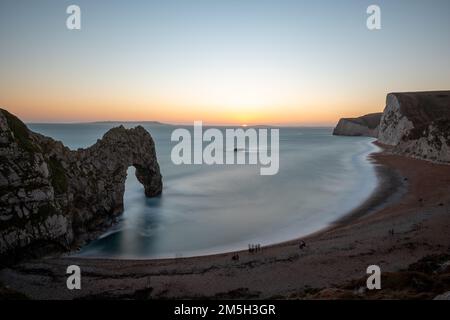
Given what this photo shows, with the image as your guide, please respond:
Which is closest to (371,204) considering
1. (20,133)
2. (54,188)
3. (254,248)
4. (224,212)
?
(224,212)

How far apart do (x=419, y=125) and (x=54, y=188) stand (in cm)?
10172

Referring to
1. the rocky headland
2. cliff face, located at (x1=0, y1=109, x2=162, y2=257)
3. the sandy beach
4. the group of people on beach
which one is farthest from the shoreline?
the rocky headland

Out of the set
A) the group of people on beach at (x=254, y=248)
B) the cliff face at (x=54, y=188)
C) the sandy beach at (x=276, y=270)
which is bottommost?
the group of people on beach at (x=254, y=248)

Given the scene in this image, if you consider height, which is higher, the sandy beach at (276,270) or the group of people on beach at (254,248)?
the sandy beach at (276,270)

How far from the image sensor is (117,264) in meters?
23.6

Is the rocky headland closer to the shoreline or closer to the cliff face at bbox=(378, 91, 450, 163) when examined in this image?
the cliff face at bbox=(378, 91, 450, 163)

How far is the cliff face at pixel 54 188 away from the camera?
22.5m

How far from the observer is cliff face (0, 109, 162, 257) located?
73.8ft

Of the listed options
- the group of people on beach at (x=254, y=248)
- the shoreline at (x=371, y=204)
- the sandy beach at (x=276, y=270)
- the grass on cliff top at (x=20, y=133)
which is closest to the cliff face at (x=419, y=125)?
the shoreline at (x=371, y=204)

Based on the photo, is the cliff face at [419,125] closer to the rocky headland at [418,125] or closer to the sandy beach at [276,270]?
the rocky headland at [418,125]

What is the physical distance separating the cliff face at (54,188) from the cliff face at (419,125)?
5842 centimetres

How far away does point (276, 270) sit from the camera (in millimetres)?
19984
